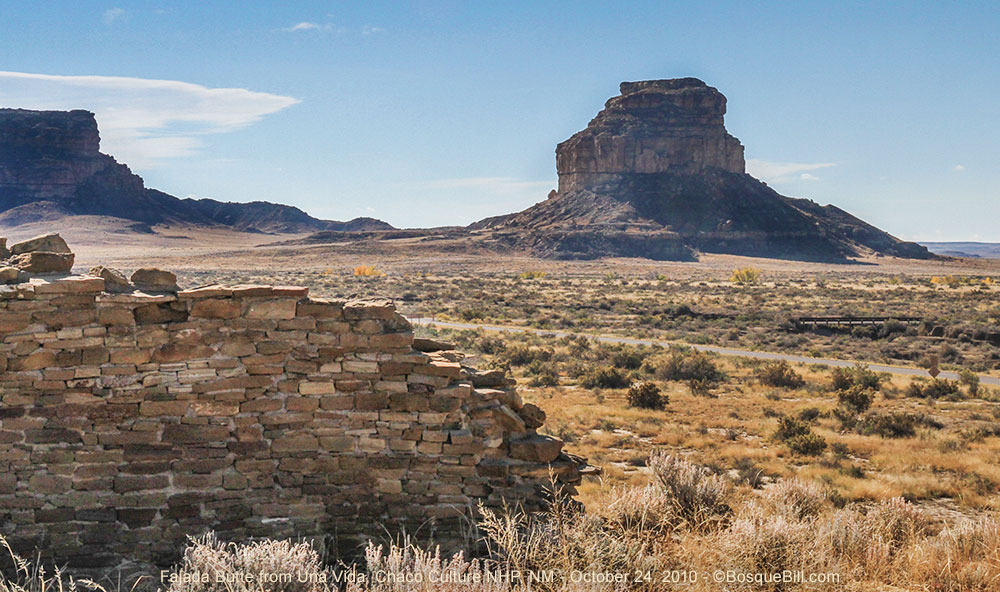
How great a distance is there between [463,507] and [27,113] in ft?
717

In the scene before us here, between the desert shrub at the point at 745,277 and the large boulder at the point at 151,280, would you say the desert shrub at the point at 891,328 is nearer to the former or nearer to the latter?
the large boulder at the point at 151,280

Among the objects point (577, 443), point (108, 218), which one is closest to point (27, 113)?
point (108, 218)

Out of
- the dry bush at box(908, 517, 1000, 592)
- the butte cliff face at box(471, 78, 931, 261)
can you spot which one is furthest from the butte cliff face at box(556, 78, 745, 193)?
the dry bush at box(908, 517, 1000, 592)

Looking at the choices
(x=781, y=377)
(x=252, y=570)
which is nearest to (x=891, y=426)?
(x=781, y=377)

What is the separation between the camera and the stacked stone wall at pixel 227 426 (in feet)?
22.0

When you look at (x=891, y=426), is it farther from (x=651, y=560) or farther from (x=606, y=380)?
(x=651, y=560)

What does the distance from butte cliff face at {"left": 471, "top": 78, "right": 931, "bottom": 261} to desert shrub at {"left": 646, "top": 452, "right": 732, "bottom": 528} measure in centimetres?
10401

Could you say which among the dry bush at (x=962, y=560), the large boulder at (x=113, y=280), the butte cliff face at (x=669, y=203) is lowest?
the dry bush at (x=962, y=560)

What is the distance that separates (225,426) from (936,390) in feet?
58.9

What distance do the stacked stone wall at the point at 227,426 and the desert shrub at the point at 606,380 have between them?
12094 mm

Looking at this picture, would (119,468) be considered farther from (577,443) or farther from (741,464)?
(741,464)

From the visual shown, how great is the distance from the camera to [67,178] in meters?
166

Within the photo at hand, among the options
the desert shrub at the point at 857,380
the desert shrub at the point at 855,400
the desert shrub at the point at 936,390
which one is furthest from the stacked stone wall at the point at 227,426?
the desert shrub at the point at 936,390

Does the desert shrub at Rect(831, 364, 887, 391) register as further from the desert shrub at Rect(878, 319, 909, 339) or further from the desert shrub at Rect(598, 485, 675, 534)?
the desert shrub at Rect(598, 485, 675, 534)
